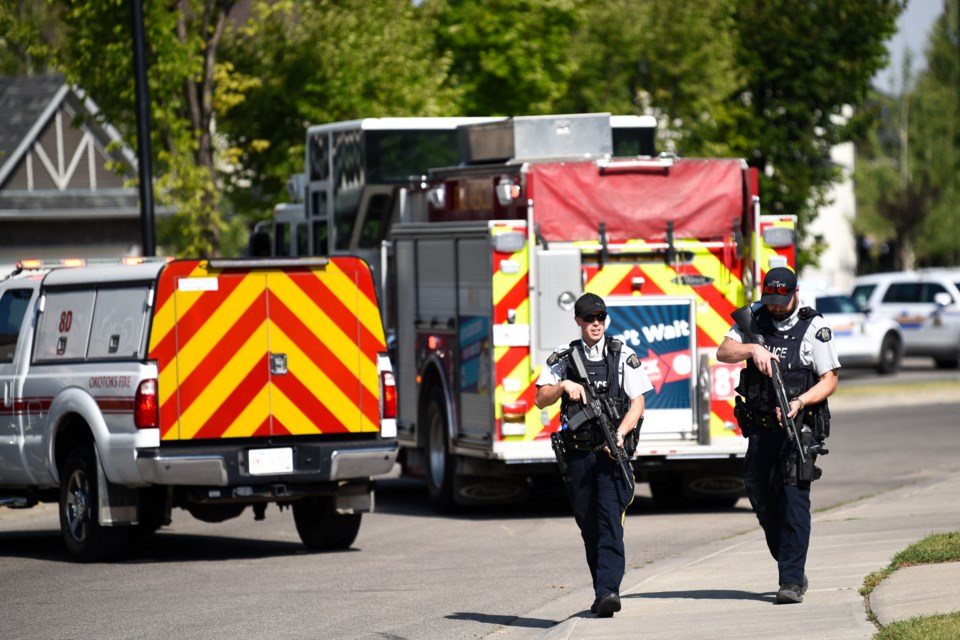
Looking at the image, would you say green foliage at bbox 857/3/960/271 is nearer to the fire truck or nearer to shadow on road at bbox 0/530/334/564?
the fire truck

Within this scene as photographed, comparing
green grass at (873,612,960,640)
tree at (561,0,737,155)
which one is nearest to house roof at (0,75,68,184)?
tree at (561,0,737,155)

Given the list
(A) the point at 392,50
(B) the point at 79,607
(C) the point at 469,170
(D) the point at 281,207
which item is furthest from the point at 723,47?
(B) the point at 79,607

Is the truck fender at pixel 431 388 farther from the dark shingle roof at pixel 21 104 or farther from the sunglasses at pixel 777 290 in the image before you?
the dark shingle roof at pixel 21 104

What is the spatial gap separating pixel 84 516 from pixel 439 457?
4369 millimetres

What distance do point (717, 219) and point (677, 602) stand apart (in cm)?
653

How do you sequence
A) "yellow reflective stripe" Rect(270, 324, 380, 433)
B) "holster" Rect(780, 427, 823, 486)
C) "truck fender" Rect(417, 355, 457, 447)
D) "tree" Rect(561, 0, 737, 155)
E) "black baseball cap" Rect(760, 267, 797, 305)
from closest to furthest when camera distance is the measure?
"holster" Rect(780, 427, 823, 486) → "black baseball cap" Rect(760, 267, 797, 305) → "yellow reflective stripe" Rect(270, 324, 380, 433) → "truck fender" Rect(417, 355, 457, 447) → "tree" Rect(561, 0, 737, 155)

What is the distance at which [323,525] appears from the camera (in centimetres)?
1402

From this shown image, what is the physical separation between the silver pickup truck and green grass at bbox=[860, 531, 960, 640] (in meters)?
3.97

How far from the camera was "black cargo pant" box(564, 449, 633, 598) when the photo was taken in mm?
9555

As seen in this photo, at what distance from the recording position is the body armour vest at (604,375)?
977 centimetres

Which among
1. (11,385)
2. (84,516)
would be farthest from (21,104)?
(84,516)

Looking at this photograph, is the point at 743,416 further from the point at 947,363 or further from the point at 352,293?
the point at 947,363

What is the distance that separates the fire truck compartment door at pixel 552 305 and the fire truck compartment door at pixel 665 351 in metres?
0.40

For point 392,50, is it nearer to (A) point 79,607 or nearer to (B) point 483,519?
(B) point 483,519
